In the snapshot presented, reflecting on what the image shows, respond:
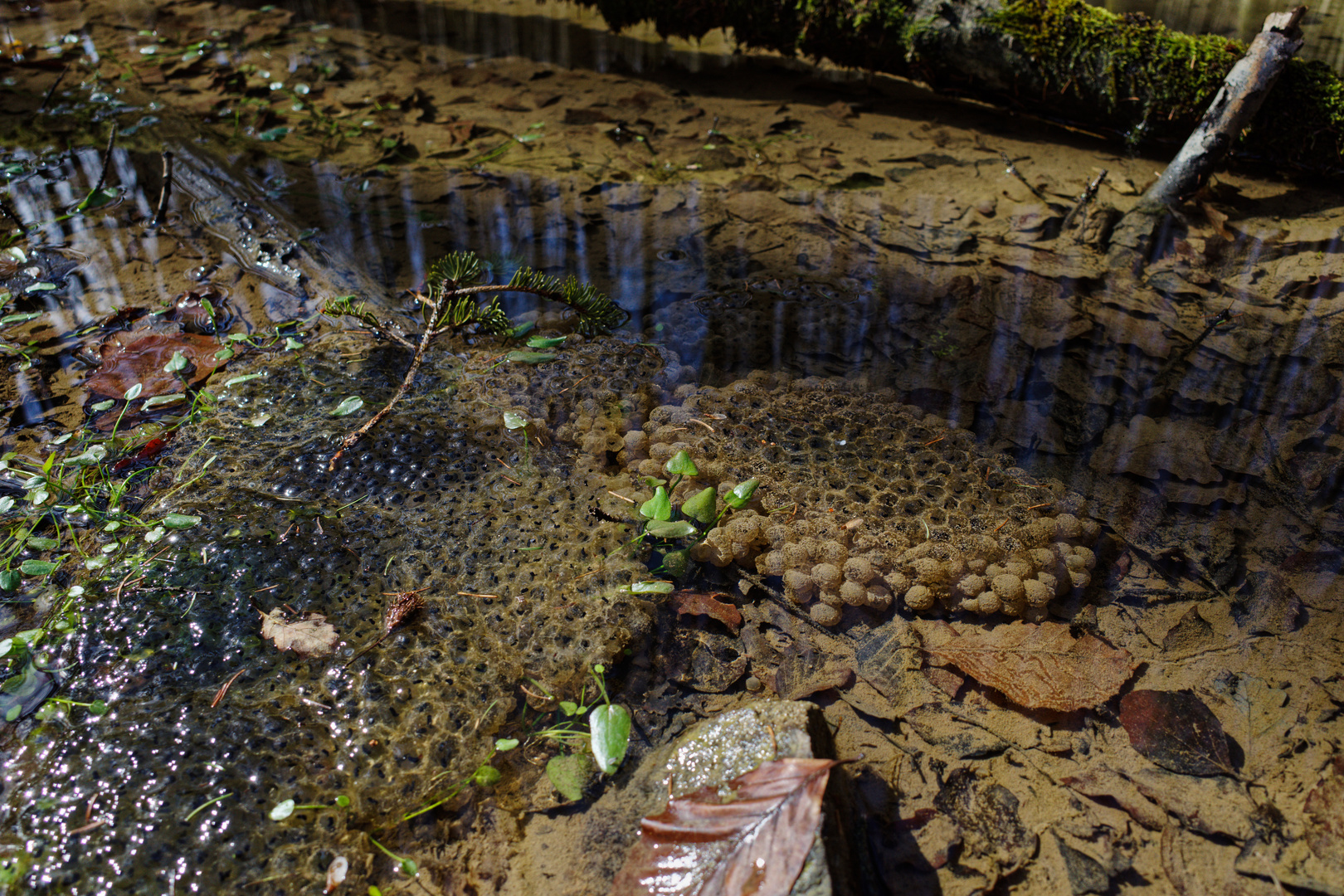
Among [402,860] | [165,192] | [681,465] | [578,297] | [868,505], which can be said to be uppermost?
[165,192]

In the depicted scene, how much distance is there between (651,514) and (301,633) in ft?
2.60

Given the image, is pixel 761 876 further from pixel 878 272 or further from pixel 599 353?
pixel 878 272

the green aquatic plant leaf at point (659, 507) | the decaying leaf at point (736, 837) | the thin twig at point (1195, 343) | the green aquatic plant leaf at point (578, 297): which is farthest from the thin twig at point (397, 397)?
the thin twig at point (1195, 343)

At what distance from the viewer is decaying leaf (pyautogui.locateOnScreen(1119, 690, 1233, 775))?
4.85ft

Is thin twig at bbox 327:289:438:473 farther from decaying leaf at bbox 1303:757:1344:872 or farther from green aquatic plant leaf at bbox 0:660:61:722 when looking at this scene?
decaying leaf at bbox 1303:757:1344:872

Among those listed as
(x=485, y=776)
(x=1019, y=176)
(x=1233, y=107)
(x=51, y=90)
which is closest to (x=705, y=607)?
(x=485, y=776)

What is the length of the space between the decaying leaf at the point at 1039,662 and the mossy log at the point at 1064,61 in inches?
108

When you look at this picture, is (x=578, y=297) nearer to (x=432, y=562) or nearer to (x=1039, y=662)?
(x=432, y=562)

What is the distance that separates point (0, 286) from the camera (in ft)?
8.68

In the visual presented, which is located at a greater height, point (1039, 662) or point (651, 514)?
point (651, 514)

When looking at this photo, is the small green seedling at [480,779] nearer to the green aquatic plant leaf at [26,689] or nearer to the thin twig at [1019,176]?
the green aquatic plant leaf at [26,689]

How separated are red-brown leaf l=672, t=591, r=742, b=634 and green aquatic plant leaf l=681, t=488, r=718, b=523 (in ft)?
0.62

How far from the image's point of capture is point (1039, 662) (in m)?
1.64

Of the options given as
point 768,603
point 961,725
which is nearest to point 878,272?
point 768,603
